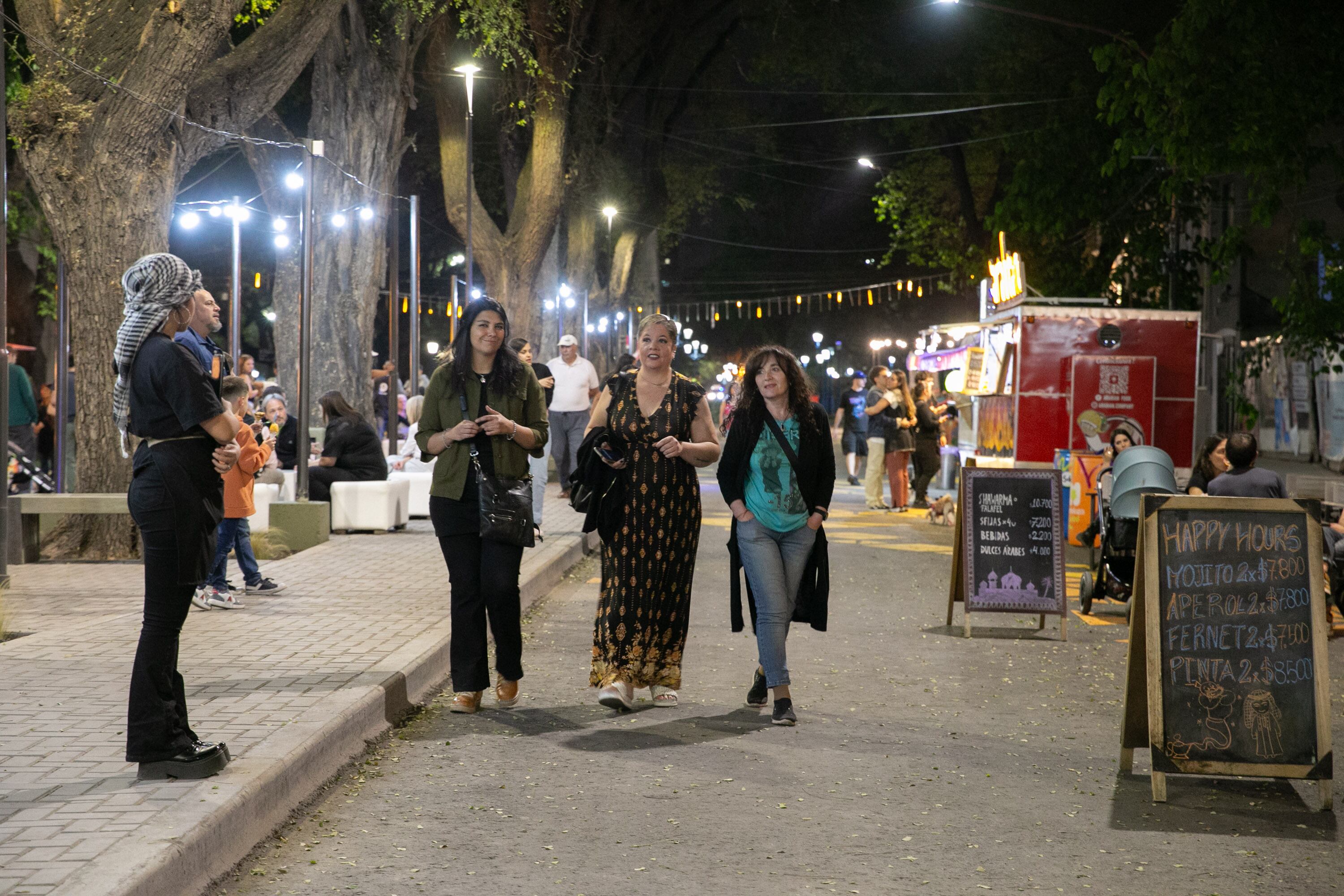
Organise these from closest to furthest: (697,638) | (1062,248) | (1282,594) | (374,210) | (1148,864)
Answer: (1148,864) → (1282,594) → (697,638) → (374,210) → (1062,248)

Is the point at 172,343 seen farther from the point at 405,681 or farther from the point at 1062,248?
the point at 1062,248

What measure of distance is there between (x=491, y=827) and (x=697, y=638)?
4.81m

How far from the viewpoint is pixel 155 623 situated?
5.27 m

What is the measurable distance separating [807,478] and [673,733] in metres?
1.42

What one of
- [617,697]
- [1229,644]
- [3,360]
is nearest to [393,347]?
[3,360]

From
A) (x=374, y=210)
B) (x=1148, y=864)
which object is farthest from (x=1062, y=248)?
(x=1148, y=864)

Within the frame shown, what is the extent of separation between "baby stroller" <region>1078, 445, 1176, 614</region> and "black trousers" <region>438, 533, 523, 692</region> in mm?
5221

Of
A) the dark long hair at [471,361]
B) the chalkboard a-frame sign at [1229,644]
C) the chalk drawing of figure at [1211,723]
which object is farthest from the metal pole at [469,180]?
A: the chalk drawing of figure at [1211,723]

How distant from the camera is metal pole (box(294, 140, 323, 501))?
14.9 m

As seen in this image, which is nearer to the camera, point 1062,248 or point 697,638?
point 697,638

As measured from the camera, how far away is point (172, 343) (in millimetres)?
5270

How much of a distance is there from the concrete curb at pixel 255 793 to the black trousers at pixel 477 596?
1.16 feet

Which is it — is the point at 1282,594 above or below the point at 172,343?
below

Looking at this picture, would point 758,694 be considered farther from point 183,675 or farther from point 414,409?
point 414,409
